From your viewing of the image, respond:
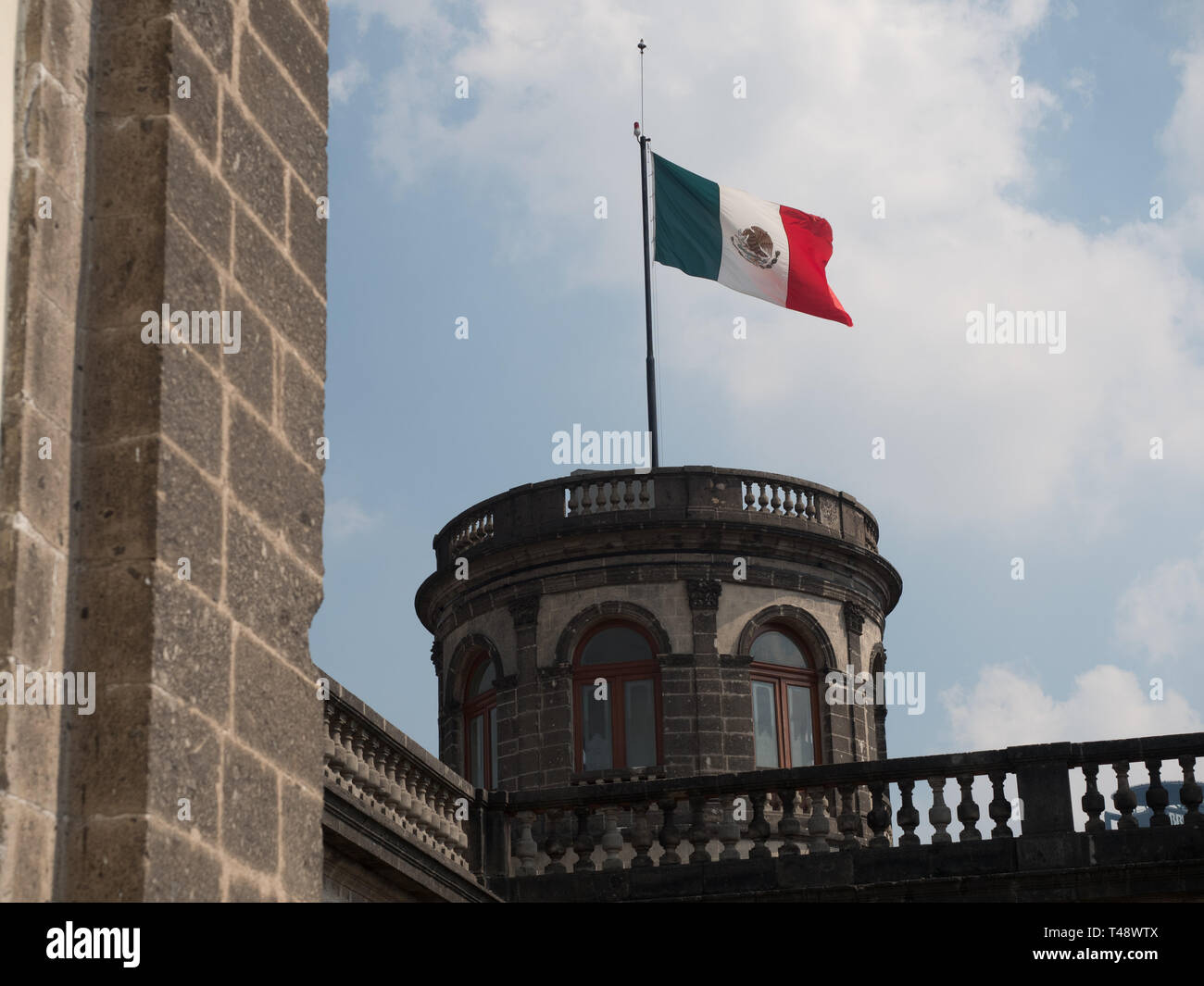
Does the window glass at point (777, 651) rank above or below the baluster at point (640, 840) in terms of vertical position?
above

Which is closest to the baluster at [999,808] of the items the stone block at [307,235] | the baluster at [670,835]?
the baluster at [670,835]

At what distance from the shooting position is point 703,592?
2442 centimetres

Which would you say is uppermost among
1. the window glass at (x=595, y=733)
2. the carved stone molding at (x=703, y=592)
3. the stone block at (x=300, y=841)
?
the carved stone molding at (x=703, y=592)

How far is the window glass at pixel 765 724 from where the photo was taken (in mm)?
24266

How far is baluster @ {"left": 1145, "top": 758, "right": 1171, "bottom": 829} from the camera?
1700cm

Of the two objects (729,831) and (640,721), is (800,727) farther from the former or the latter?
(729,831)

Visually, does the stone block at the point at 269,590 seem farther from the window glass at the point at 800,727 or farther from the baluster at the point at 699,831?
the window glass at the point at 800,727

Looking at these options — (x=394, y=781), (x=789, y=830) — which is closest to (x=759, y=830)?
(x=789, y=830)

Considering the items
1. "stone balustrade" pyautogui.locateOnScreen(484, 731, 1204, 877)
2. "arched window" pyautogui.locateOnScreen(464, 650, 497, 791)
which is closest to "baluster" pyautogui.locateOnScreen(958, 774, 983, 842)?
"stone balustrade" pyautogui.locateOnScreen(484, 731, 1204, 877)

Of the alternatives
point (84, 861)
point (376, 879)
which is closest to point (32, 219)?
point (84, 861)

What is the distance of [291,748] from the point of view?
4863 millimetres

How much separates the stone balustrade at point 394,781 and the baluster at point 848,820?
11.9 feet

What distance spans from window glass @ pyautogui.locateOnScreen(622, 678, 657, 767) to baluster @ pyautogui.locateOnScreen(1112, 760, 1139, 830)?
7.93 m

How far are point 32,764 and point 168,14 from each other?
6.18 feet
